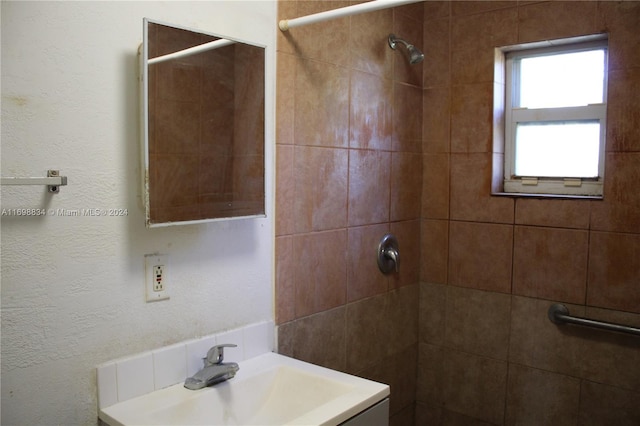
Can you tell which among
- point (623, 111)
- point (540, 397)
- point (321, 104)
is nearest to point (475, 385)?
point (540, 397)

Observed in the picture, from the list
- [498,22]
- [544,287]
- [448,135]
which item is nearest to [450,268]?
[544,287]

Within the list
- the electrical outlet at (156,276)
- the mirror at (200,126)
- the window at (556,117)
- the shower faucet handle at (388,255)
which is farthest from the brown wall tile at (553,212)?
the electrical outlet at (156,276)

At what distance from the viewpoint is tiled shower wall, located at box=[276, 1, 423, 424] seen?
5.92 ft

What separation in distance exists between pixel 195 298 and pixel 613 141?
1544mm

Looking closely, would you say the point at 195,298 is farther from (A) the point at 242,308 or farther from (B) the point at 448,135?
(B) the point at 448,135

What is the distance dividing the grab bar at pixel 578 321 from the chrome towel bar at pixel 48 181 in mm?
1778

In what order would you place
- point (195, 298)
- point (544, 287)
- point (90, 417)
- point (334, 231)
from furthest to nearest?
1. point (544, 287)
2. point (334, 231)
3. point (195, 298)
4. point (90, 417)

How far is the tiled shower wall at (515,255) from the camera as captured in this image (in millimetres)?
1998

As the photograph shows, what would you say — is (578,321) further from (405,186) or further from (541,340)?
(405,186)

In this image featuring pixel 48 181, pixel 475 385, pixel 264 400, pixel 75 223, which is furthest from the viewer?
pixel 475 385

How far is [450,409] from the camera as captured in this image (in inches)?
96.0

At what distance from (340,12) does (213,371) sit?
1052 mm

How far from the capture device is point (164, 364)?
1.45m

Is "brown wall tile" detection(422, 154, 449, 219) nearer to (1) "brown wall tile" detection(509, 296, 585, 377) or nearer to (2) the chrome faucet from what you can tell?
(1) "brown wall tile" detection(509, 296, 585, 377)
